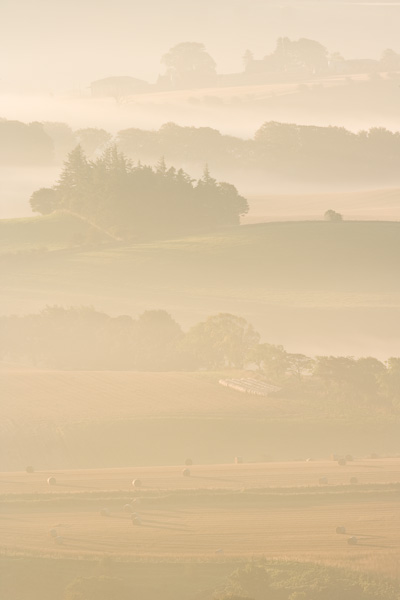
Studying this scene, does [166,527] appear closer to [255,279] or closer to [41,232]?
[255,279]

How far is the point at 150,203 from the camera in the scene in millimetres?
131750

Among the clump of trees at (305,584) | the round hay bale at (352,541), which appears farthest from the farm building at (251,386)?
the clump of trees at (305,584)

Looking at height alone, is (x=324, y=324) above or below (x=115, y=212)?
below

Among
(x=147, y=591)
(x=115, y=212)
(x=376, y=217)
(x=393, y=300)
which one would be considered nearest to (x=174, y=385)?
(x=147, y=591)

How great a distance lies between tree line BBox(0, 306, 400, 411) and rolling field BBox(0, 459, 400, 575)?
16.6m

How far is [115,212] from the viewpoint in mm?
130500

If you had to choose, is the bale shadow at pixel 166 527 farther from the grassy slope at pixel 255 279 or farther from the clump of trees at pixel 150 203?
the clump of trees at pixel 150 203

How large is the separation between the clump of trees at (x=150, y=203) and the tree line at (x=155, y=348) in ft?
158

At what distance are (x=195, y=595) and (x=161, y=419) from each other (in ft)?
79.9

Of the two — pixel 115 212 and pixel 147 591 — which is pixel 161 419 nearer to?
pixel 147 591

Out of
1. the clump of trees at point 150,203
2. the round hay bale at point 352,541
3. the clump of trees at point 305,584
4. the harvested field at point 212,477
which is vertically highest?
the clump of trees at point 150,203

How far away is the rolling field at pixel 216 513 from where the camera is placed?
38.2 metres

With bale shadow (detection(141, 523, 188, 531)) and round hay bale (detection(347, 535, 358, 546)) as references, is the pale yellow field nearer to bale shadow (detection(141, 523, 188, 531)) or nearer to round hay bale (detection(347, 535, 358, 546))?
bale shadow (detection(141, 523, 188, 531))

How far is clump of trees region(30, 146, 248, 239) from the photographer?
13038 cm
